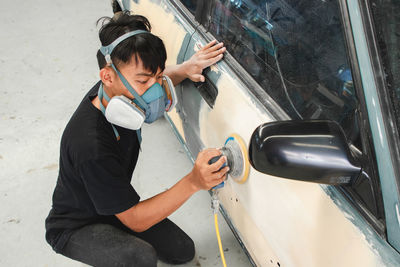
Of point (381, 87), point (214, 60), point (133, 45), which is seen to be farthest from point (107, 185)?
point (381, 87)

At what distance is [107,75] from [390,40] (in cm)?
91

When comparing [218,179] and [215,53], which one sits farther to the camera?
[215,53]

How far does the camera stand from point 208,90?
155 centimetres

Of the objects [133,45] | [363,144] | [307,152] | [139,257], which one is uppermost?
[133,45]

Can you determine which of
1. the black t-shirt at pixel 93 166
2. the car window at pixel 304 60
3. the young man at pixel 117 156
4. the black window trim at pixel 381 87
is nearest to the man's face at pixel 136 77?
the young man at pixel 117 156

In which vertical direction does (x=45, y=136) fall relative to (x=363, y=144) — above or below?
above

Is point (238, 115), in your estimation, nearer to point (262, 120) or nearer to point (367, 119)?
point (262, 120)

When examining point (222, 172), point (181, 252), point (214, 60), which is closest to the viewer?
point (222, 172)

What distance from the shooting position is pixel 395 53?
91 cm

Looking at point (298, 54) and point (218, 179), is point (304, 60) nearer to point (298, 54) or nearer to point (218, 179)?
point (298, 54)

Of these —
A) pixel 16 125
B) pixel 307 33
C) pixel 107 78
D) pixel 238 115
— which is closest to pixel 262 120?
pixel 238 115

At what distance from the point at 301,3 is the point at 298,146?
24.3 inches

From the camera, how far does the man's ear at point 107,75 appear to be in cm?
133

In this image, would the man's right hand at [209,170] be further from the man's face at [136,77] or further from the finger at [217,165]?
the man's face at [136,77]
